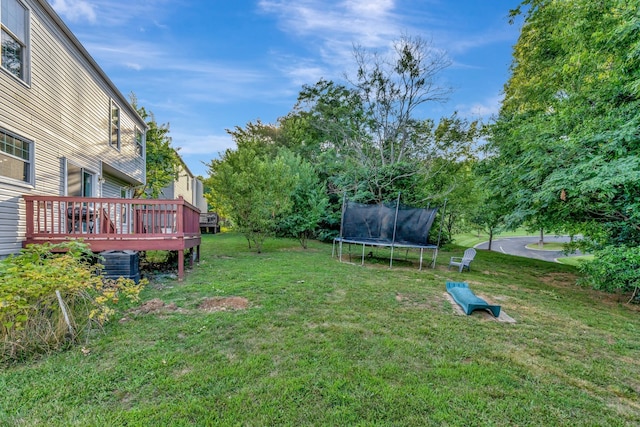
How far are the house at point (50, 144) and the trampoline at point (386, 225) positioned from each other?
4.78m

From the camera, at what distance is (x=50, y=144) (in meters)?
5.76

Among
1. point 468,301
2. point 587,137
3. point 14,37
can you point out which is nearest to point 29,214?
point 14,37

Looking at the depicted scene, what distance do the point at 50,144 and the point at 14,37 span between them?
6.32 feet

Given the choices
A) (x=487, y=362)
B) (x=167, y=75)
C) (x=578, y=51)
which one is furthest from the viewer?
(x=167, y=75)

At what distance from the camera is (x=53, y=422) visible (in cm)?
169

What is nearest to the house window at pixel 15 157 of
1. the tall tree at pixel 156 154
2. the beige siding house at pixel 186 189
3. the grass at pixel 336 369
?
the grass at pixel 336 369

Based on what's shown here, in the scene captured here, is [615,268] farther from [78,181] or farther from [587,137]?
[78,181]

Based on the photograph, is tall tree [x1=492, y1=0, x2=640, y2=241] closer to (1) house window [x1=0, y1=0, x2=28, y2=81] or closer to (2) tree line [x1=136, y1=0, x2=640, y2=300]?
(2) tree line [x1=136, y1=0, x2=640, y2=300]

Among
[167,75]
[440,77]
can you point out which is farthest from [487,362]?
[440,77]

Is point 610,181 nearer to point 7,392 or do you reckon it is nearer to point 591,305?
point 591,305

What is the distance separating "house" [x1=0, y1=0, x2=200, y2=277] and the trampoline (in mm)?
4782

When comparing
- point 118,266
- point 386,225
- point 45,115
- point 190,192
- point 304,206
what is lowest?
point 118,266

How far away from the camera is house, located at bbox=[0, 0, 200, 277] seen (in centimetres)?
474

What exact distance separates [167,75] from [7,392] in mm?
11281
